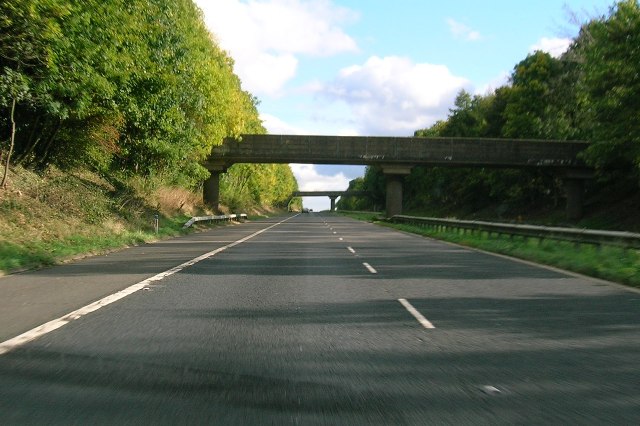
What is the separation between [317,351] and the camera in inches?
237

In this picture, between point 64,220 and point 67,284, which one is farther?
point 64,220

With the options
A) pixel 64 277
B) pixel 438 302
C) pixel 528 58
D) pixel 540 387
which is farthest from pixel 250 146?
pixel 540 387

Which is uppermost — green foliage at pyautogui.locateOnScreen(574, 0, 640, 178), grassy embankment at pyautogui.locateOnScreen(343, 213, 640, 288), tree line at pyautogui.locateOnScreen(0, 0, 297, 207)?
green foliage at pyautogui.locateOnScreen(574, 0, 640, 178)

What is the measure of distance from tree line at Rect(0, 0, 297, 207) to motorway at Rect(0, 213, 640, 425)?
21.0 feet

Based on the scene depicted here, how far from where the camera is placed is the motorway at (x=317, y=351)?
4324 mm

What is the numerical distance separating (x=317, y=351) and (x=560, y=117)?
5221 centimetres

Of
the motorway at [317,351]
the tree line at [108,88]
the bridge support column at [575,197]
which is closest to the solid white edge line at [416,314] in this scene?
the motorway at [317,351]

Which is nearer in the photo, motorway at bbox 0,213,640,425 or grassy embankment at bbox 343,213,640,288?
motorway at bbox 0,213,640,425

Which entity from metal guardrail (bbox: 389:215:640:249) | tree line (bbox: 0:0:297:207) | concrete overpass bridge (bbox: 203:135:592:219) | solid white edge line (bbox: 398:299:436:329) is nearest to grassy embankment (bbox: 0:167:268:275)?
tree line (bbox: 0:0:297:207)

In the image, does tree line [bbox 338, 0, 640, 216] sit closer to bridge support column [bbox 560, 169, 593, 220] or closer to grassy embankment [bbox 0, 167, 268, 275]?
bridge support column [bbox 560, 169, 593, 220]

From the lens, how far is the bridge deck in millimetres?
47750

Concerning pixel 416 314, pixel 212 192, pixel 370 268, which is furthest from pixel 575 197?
pixel 416 314

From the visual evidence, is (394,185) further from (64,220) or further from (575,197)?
(64,220)

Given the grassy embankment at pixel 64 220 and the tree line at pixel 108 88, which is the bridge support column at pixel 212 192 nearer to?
the tree line at pixel 108 88
